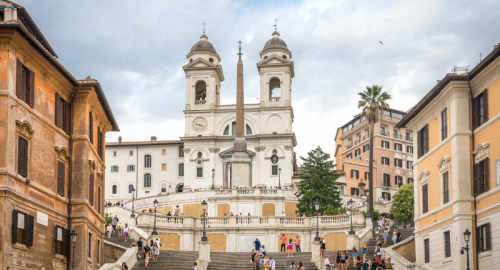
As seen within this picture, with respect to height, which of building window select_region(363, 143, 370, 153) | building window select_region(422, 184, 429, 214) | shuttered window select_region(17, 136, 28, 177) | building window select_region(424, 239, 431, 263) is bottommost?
building window select_region(424, 239, 431, 263)

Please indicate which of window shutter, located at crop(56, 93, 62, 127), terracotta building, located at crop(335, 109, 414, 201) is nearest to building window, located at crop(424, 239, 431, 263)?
window shutter, located at crop(56, 93, 62, 127)

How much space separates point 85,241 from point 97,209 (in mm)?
5956

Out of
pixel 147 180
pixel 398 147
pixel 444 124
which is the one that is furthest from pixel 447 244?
pixel 398 147

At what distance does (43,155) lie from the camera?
116ft

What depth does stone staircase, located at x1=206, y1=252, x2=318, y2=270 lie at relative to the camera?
4569 centimetres

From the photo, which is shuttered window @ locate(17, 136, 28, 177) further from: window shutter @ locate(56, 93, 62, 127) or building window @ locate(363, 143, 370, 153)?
building window @ locate(363, 143, 370, 153)

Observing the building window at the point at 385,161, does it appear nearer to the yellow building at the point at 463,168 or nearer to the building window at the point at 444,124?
the yellow building at the point at 463,168

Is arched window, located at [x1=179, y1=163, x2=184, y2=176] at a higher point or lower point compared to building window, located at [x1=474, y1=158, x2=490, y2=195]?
higher

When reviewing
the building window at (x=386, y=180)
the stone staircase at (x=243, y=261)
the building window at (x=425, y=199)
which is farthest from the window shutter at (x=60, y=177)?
the building window at (x=386, y=180)

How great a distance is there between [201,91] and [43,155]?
8216 centimetres

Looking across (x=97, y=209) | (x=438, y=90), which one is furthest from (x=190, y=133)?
(x=438, y=90)

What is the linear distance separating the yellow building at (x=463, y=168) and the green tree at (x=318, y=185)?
116 feet

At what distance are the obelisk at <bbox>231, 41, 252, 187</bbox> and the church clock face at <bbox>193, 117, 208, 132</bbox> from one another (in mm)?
6328

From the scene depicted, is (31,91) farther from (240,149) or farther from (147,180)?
(147,180)
